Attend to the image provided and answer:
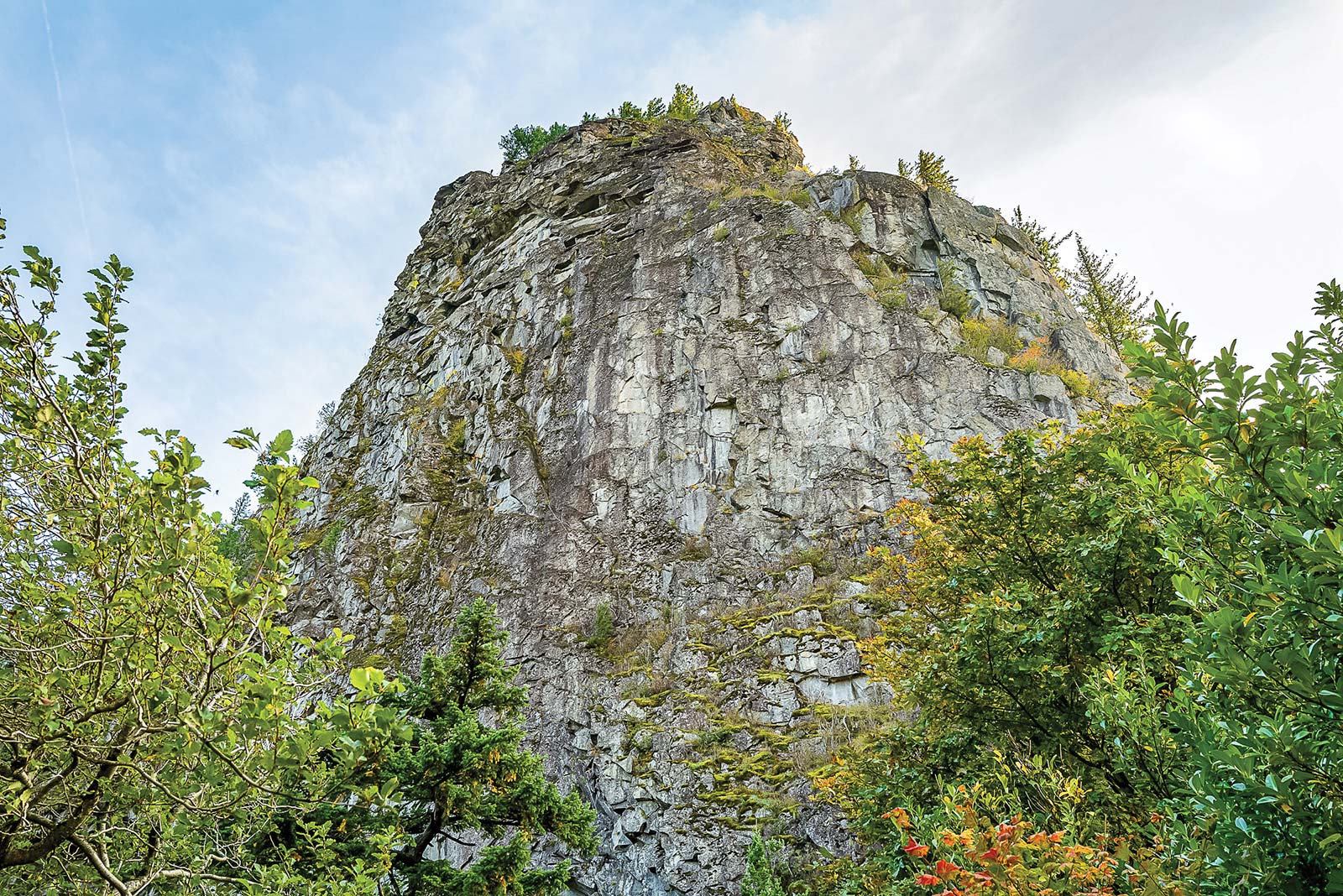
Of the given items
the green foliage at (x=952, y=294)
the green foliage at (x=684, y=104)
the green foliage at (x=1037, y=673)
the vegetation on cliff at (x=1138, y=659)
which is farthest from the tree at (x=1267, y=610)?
the green foliage at (x=684, y=104)

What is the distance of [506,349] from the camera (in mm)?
30281

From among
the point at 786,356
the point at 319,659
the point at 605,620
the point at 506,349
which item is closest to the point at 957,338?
the point at 786,356

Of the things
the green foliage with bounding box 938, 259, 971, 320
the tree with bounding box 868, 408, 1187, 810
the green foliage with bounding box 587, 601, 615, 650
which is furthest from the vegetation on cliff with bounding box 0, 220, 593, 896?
the green foliage with bounding box 938, 259, 971, 320

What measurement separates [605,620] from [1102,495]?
49.4 feet

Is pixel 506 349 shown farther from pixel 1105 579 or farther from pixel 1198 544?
pixel 1198 544

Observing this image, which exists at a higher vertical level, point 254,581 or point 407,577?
point 407,577

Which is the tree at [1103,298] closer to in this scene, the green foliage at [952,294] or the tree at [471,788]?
the green foliage at [952,294]

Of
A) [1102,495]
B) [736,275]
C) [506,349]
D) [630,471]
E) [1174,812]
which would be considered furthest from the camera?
[506,349]

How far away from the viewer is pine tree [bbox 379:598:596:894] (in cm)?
877

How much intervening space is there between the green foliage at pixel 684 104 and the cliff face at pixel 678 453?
24.5 feet

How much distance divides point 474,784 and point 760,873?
5.25 meters

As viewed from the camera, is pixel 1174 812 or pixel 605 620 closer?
pixel 1174 812

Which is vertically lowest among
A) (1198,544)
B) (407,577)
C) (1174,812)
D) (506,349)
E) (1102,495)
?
(1174,812)

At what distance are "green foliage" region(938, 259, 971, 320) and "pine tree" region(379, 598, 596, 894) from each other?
21.6 meters
